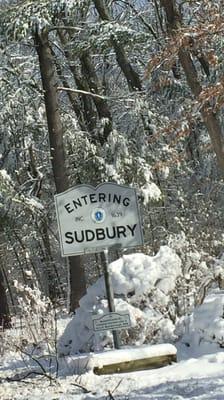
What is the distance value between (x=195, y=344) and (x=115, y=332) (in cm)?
87

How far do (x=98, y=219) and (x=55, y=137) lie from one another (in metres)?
7.41

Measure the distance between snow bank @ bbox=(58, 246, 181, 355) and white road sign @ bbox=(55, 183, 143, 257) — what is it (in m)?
0.35

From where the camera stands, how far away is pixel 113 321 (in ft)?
23.0

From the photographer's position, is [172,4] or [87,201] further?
[172,4]

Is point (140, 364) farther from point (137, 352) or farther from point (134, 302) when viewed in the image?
point (134, 302)

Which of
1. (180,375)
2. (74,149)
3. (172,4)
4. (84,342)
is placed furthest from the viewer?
(74,149)

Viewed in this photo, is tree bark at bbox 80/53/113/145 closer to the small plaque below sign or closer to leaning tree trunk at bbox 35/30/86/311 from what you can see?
leaning tree trunk at bbox 35/30/86/311

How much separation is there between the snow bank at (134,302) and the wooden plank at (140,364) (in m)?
0.83

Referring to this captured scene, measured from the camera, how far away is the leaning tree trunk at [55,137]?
14414 millimetres

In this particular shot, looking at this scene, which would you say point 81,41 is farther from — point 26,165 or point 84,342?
point 84,342

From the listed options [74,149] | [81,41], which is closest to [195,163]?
[74,149]

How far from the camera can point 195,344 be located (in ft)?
23.2

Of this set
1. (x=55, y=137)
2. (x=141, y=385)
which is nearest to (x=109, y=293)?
(x=141, y=385)

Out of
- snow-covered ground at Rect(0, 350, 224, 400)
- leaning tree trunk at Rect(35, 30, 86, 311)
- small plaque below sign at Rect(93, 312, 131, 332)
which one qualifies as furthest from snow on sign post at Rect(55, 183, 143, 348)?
leaning tree trunk at Rect(35, 30, 86, 311)
